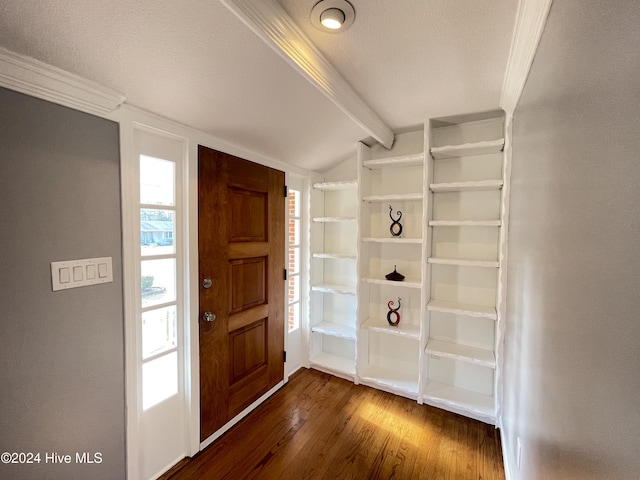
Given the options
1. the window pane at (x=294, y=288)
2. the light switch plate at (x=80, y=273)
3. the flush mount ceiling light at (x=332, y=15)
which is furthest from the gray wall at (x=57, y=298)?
the window pane at (x=294, y=288)

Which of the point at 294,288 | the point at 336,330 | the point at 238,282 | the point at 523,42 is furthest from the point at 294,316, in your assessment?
the point at 523,42

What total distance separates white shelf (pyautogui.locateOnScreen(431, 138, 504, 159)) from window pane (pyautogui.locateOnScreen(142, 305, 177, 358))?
7.32ft

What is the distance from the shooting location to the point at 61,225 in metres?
1.15

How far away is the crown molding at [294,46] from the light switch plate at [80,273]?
121cm

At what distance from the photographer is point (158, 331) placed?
5.25 feet

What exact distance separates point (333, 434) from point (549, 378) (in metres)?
1.60

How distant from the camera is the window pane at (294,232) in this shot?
270 centimetres

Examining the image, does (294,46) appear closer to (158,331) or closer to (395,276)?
(158,331)

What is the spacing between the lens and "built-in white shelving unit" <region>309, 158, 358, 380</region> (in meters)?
2.78

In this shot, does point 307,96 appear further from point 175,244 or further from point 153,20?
point 175,244

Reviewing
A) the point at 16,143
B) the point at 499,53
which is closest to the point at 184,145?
the point at 16,143

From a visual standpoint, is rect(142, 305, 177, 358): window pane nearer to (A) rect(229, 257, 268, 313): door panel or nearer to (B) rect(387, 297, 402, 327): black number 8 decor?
(A) rect(229, 257, 268, 313): door panel

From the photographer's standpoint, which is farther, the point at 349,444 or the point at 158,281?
the point at 349,444

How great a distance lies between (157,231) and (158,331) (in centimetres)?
59
